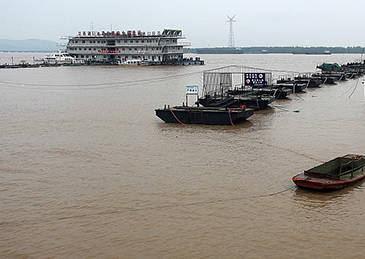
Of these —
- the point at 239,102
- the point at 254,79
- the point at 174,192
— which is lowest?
the point at 174,192

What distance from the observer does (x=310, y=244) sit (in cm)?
1059

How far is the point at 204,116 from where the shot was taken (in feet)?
85.8

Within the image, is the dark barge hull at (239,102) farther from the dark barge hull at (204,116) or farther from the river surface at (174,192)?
the dark barge hull at (204,116)

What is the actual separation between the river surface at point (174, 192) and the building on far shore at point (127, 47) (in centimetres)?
7198

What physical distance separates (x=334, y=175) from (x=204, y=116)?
1299 cm

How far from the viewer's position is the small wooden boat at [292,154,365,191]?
532 inches

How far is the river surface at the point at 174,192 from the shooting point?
35.2ft

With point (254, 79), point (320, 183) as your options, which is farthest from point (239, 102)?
point (320, 183)

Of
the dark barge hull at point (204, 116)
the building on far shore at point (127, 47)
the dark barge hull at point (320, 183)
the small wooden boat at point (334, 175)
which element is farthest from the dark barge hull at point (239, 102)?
the building on far shore at point (127, 47)

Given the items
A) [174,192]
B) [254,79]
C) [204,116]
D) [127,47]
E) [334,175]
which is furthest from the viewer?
[127,47]

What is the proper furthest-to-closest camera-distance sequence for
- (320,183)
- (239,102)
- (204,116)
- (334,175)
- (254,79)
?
1. (254,79)
2. (239,102)
3. (204,116)
4. (334,175)
5. (320,183)

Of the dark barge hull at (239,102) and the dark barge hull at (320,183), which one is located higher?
the dark barge hull at (239,102)

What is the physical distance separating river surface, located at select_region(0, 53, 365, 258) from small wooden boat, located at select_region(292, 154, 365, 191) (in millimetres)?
289

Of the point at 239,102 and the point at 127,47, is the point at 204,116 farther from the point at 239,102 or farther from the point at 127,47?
the point at 127,47
